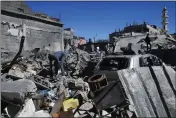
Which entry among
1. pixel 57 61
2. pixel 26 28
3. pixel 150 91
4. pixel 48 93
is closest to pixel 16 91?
pixel 48 93

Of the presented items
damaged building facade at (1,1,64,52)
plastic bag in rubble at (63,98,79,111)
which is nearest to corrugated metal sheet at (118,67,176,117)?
plastic bag in rubble at (63,98,79,111)

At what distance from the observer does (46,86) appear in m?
8.82

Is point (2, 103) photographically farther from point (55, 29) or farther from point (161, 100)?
point (55, 29)

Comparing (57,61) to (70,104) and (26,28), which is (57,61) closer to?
(70,104)

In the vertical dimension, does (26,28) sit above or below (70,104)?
above

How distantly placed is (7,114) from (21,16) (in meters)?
17.8

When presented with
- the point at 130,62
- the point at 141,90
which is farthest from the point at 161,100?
the point at 130,62

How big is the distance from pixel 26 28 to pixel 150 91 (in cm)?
1922

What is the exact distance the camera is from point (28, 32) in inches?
931

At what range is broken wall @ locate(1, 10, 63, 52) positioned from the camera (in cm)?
2105

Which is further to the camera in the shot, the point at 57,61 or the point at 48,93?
the point at 57,61

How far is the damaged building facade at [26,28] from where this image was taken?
834 inches

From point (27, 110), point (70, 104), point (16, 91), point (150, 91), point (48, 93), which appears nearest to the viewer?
point (150, 91)

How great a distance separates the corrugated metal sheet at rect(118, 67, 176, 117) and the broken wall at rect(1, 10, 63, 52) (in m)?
15.9
